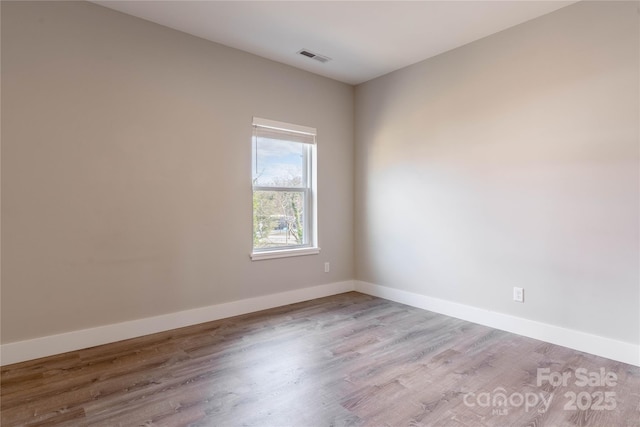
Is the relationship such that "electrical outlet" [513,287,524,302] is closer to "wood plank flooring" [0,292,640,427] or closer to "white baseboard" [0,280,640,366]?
"white baseboard" [0,280,640,366]

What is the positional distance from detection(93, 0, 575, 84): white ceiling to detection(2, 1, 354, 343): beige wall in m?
0.23

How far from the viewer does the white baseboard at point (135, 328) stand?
243 centimetres

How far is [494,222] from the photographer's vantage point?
3121mm

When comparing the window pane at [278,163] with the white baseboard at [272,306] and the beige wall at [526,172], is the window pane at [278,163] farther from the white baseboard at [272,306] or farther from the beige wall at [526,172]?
the white baseboard at [272,306]

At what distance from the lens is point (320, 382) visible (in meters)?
2.13

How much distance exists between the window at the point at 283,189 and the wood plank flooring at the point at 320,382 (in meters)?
1.12

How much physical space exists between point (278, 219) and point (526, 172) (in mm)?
2504

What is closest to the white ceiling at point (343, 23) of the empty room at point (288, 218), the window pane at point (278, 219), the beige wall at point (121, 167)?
the empty room at point (288, 218)

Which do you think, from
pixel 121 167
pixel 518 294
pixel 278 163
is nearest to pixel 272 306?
pixel 278 163

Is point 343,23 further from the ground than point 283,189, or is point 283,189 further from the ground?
point 343,23

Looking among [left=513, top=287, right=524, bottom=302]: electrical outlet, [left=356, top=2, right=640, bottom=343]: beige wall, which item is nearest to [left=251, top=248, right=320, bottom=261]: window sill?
[left=356, top=2, right=640, bottom=343]: beige wall

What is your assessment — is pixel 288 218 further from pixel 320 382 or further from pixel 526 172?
pixel 526 172

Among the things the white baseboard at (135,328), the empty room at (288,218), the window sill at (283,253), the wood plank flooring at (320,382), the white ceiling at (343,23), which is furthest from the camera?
the window sill at (283,253)

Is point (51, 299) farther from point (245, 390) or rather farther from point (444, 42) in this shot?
point (444, 42)
